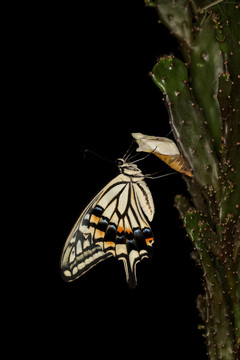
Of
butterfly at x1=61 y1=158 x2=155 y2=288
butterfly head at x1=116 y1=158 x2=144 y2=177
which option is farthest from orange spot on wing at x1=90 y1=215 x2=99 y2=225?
butterfly head at x1=116 y1=158 x2=144 y2=177

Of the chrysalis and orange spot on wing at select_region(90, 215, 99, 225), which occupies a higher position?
the chrysalis

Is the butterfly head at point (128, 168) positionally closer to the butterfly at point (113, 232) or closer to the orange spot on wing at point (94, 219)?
the butterfly at point (113, 232)

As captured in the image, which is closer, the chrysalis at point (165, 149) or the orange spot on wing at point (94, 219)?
the chrysalis at point (165, 149)

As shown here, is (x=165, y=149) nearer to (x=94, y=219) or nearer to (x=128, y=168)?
(x=128, y=168)

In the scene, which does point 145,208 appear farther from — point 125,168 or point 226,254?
point 226,254

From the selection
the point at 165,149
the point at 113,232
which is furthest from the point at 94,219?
the point at 165,149

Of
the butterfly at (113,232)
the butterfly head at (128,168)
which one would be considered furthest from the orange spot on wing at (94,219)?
the butterfly head at (128,168)

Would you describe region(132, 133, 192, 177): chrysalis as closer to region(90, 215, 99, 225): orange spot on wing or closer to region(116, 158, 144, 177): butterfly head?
region(116, 158, 144, 177): butterfly head

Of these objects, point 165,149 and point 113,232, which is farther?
point 113,232
